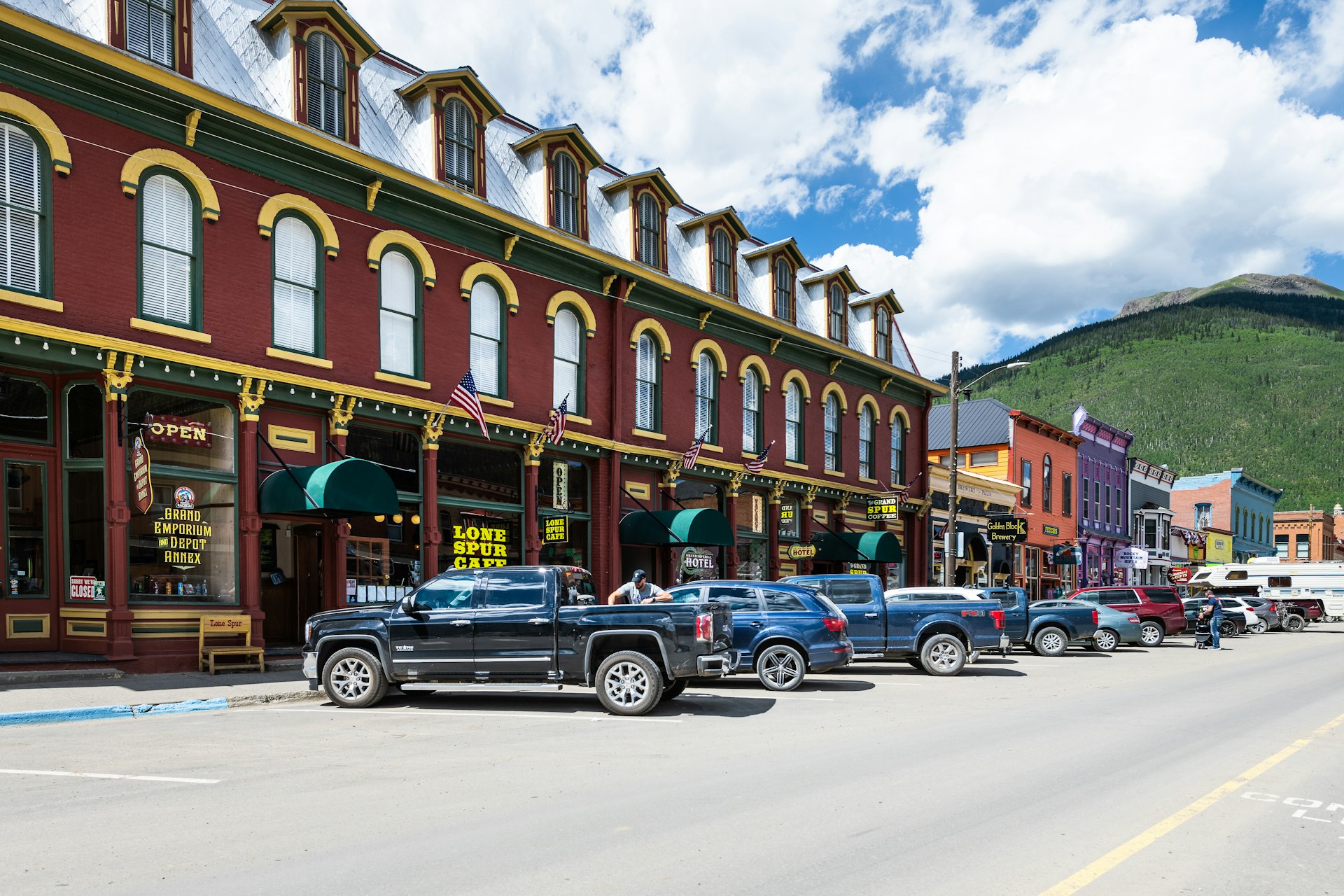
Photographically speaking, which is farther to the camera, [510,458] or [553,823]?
[510,458]

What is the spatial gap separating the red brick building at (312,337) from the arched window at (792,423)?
2.42 meters

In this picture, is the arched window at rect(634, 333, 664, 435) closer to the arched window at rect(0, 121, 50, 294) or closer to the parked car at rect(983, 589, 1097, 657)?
the parked car at rect(983, 589, 1097, 657)

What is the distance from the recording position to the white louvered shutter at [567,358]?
24.1 metres

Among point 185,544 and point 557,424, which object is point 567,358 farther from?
point 185,544

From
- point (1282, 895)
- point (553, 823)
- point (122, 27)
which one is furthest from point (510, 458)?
point (1282, 895)

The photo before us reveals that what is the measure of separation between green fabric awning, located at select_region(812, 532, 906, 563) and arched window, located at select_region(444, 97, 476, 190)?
15.7 meters

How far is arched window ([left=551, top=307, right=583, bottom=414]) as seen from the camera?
24094 millimetres

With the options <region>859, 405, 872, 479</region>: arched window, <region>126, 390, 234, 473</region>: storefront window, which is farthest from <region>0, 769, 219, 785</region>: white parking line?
<region>859, 405, 872, 479</region>: arched window

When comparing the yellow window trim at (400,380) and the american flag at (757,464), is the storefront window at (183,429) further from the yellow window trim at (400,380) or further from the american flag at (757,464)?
the american flag at (757,464)

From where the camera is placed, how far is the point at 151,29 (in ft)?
55.6

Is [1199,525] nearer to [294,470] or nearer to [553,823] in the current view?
[294,470]

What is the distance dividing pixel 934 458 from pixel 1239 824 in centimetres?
3810

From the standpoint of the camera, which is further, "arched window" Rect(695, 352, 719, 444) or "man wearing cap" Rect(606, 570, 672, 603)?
"arched window" Rect(695, 352, 719, 444)

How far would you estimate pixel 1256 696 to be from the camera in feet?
51.9
